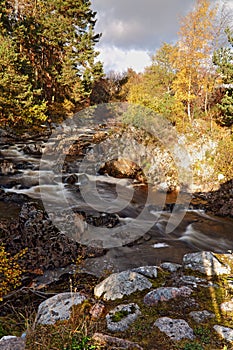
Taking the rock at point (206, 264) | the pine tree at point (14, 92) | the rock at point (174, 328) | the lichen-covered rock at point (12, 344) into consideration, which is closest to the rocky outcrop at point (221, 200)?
the rock at point (206, 264)

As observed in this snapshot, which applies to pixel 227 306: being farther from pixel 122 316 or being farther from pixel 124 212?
pixel 124 212

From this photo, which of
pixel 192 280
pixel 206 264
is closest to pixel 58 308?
pixel 192 280

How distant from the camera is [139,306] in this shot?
10.5 ft

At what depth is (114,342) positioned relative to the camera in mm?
2430

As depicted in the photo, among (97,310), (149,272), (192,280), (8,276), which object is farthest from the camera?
(8,276)

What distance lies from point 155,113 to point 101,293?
15163 mm

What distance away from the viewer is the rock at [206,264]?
4.12 m

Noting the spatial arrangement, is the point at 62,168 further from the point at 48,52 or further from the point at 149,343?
→ the point at 48,52

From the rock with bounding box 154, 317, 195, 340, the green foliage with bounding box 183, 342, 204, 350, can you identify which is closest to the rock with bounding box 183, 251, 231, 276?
the rock with bounding box 154, 317, 195, 340

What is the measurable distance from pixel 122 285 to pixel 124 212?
6899 mm

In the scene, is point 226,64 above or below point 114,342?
above

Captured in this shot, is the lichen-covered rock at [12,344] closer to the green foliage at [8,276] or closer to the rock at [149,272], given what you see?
the rock at [149,272]

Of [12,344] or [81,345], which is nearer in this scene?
[81,345]

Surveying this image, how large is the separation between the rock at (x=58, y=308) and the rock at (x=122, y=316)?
0.54 meters
